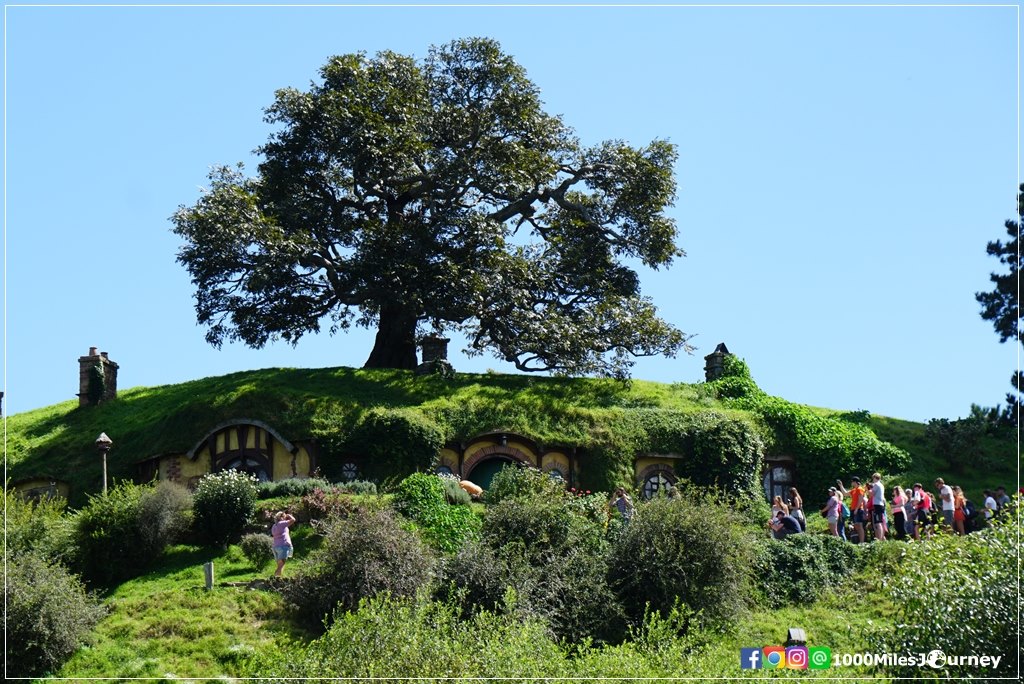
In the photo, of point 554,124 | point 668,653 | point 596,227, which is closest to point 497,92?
point 554,124

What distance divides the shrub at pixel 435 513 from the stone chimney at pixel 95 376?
56.1 feet

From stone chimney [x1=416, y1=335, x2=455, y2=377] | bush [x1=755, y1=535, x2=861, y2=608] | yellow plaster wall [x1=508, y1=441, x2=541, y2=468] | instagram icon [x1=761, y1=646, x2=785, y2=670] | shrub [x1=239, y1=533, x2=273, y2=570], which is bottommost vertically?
instagram icon [x1=761, y1=646, x2=785, y2=670]

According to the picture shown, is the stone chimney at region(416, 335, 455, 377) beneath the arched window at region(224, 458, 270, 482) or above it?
above

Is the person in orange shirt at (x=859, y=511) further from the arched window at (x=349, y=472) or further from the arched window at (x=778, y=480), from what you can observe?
the arched window at (x=349, y=472)

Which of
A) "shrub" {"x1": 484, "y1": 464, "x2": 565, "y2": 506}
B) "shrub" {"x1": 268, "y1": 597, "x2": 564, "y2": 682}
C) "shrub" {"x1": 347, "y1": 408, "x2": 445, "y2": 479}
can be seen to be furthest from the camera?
"shrub" {"x1": 347, "y1": 408, "x2": 445, "y2": 479}

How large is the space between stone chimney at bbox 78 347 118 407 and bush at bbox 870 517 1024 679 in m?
30.2

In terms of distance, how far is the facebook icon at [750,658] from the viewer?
29.2m

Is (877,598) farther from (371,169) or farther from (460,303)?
Answer: (371,169)

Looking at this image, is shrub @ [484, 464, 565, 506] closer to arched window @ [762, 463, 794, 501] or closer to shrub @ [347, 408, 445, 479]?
shrub @ [347, 408, 445, 479]

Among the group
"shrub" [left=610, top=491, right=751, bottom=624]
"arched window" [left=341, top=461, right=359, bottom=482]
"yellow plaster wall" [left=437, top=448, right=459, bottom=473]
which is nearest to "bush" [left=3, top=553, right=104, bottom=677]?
"shrub" [left=610, top=491, right=751, bottom=624]

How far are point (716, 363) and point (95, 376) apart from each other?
20672mm

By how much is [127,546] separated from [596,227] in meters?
23.2

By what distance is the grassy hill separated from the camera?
144ft

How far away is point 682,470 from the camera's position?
44.2 meters
